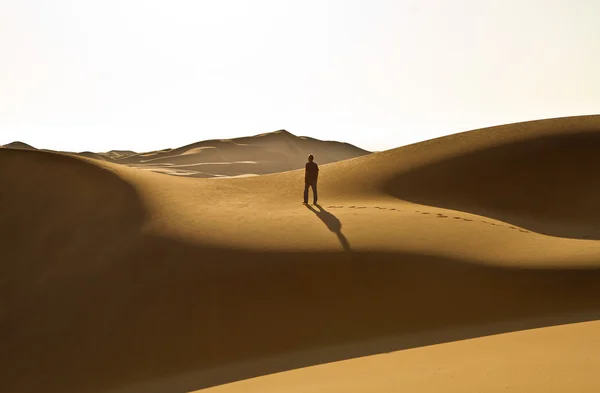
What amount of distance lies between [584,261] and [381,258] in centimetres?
308

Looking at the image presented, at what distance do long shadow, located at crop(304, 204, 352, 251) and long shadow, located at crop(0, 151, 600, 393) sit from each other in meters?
0.15

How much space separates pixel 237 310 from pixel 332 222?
130 inches

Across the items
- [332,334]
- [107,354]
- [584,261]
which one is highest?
[584,261]

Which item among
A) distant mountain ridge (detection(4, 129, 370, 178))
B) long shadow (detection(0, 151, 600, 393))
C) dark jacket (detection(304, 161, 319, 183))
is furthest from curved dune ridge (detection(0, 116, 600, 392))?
distant mountain ridge (detection(4, 129, 370, 178))

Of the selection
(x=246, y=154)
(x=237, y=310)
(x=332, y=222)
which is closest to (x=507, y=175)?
(x=332, y=222)

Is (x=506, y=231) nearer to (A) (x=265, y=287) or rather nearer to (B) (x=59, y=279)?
(A) (x=265, y=287)

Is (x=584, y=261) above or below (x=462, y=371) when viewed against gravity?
above

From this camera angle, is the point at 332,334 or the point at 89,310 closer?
the point at 332,334

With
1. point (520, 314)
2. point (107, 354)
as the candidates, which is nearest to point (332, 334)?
point (520, 314)

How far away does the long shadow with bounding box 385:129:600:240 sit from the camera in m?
13.1

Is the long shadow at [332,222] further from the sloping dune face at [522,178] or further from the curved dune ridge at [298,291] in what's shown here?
the sloping dune face at [522,178]

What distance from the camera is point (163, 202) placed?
13227mm

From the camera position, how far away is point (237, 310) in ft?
27.5

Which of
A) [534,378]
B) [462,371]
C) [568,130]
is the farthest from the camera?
[568,130]
